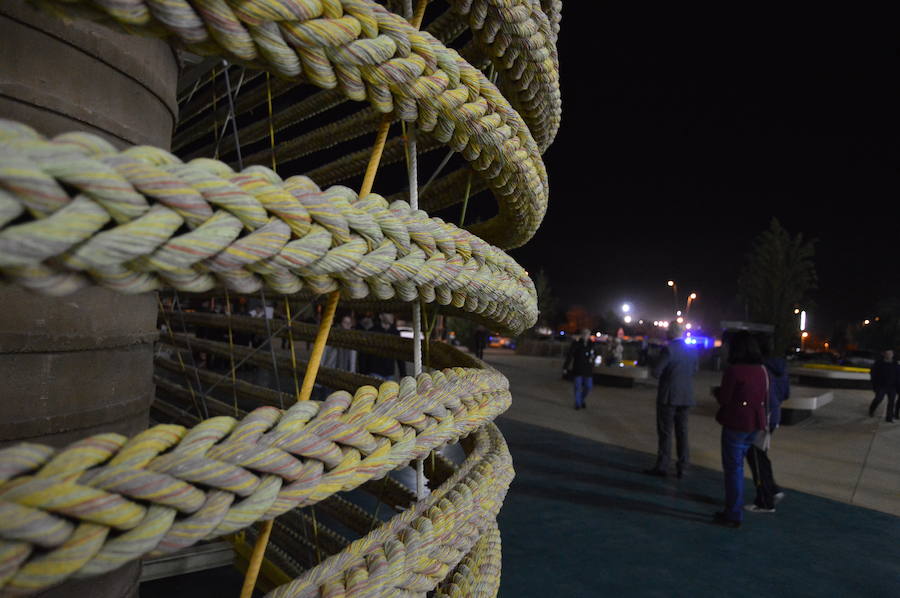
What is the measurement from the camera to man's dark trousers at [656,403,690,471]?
608 centimetres

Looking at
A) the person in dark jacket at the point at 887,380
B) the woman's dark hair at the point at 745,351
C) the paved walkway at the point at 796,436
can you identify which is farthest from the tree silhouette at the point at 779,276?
the woman's dark hair at the point at 745,351

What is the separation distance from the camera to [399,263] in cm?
74

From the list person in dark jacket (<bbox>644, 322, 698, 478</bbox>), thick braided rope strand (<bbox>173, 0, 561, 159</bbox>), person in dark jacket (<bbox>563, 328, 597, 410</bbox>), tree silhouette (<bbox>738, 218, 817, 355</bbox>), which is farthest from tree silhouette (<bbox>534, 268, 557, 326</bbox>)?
thick braided rope strand (<bbox>173, 0, 561, 159</bbox>)

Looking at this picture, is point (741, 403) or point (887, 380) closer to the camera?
point (741, 403)

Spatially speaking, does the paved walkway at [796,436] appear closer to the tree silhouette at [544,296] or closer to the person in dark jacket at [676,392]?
the person in dark jacket at [676,392]

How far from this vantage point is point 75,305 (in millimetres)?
955

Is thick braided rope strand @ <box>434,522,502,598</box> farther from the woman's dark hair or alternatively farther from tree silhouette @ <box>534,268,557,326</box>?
tree silhouette @ <box>534,268,557,326</box>

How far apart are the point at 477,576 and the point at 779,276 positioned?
32.4 meters

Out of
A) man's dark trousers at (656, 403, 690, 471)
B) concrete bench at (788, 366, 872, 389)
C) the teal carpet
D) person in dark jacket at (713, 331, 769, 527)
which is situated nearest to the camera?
the teal carpet

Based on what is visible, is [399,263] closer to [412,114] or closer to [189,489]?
Result: [412,114]

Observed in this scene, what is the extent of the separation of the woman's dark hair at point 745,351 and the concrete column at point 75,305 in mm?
5046

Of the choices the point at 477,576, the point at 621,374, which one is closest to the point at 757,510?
the point at 477,576

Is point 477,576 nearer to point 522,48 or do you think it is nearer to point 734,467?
point 522,48

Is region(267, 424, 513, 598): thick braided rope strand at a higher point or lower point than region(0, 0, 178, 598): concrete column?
lower
